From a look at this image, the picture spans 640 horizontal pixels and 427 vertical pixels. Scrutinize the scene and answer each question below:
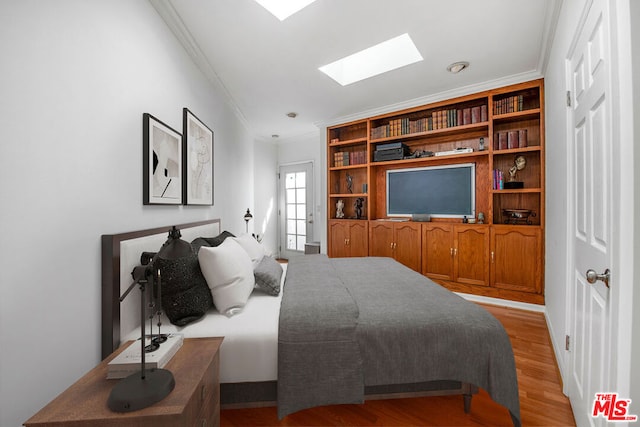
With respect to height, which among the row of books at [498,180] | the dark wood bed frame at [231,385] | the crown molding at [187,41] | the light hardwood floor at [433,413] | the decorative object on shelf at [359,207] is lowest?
the light hardwood floor at [433,413]

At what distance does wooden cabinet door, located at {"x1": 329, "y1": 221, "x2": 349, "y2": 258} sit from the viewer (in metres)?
4.33

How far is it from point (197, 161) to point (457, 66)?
9.16 ft

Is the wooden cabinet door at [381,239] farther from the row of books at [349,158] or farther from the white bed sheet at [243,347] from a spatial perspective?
the white bed sheet at [243,347]

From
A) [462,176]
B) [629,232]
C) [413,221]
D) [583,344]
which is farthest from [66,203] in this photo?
[462,176]

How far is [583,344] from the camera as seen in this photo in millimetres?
1328

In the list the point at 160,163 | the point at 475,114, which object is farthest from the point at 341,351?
the point at 475,114

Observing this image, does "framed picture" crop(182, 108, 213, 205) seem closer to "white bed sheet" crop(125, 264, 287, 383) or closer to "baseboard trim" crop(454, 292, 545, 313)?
"white bed sheet" crop(125, 264, 287, 383)

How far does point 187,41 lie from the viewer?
2148 mm

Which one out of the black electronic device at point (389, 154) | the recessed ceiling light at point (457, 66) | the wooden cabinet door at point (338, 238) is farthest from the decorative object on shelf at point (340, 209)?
the recessed ceiling light at point (457, 66)

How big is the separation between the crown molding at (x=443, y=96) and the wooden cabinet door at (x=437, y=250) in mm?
1675

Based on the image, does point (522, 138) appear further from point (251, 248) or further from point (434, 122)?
point (251, 248)

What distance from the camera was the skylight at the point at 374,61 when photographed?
2662mm

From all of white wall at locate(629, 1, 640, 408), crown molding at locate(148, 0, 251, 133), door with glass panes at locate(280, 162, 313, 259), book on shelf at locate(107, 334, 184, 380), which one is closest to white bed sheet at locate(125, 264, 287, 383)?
book on shelf at locate(107, 334, 184, 380)

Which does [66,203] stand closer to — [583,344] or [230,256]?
[230,256]
